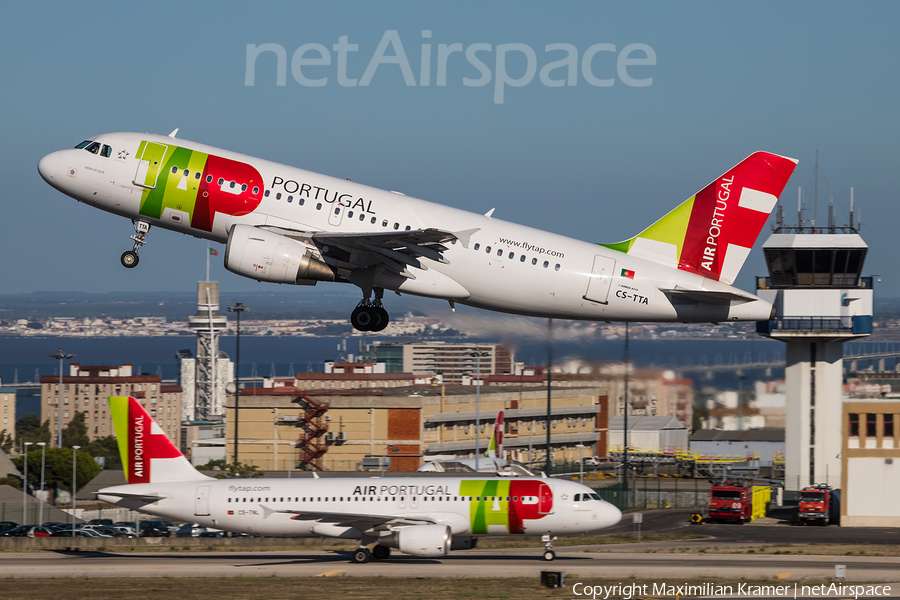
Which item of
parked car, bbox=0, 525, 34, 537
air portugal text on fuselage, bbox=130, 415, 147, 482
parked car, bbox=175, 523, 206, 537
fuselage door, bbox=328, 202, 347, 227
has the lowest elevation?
parked car, bbox=0, 525, 34, 537

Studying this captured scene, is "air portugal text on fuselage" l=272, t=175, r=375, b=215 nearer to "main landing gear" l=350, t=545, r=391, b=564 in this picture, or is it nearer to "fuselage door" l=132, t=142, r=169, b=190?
"fuselage door" l=132, t=142, r=169, b=190

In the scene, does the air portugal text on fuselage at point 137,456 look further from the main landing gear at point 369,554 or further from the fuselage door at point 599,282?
the fuselage door at point 599,282

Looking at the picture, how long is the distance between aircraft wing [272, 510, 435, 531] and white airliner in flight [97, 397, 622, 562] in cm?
5

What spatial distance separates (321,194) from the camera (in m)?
40.3

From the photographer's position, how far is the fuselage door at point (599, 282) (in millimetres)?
40531

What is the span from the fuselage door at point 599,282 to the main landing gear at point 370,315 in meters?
→ 7.63

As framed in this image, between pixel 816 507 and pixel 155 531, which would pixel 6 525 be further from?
pixel 816 507

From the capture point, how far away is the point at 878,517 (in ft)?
241

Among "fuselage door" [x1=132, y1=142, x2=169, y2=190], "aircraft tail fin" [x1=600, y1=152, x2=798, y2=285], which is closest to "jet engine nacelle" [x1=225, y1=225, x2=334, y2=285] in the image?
"fuselage door" [x1=132, y1=142, x2=169, y2=190]

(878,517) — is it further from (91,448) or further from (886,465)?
(91,448)

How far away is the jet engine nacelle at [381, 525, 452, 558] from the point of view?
49.4 meters

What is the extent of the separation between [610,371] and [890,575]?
1927cm

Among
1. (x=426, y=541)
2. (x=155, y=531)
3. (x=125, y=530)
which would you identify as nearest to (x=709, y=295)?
(x=426, y=541)

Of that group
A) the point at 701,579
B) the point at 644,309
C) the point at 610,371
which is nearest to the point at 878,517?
the point at 610,371
